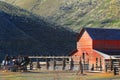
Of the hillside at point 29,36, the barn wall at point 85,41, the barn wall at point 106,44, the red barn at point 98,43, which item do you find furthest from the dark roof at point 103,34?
the hillside at point 29,36

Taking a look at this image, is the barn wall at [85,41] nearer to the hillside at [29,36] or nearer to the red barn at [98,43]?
the red barn at [98,43]

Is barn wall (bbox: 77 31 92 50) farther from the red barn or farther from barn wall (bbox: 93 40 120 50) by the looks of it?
barn wall (bbox: 93 40 120 50)

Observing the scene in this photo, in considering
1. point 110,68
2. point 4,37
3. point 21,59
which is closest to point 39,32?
point 4,37

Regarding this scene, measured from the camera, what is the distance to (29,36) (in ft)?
514

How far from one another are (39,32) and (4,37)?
25465 millimetres

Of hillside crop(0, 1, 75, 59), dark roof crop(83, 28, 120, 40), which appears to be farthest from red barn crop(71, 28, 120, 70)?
hillside crop(0, 1, 75, 59)

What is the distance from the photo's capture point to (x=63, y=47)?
15362 cm

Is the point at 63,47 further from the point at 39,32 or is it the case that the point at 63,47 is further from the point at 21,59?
the point at 21,59

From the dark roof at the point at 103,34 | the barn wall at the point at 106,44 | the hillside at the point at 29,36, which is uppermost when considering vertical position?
the hillside at the point at 29,36

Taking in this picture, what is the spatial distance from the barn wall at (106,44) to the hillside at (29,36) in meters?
41.1

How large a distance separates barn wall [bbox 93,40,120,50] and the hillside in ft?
135

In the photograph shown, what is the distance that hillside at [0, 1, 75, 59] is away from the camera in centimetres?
13975

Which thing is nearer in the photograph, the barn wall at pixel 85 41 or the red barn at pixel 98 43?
the red barn at pixel 98 43

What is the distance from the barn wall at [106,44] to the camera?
8206 cm
